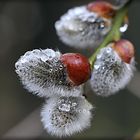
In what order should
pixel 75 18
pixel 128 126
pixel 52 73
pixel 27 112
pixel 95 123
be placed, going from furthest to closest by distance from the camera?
pixel 27 112, pixel 95 123, pixel 128 126, pixel 75 18, pixel 52 73

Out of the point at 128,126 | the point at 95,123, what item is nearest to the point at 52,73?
the point at 128,126

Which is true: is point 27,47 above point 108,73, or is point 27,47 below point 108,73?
below

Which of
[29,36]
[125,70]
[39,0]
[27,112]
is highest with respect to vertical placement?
[125,70]

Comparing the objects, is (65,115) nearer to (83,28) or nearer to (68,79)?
(68,79)

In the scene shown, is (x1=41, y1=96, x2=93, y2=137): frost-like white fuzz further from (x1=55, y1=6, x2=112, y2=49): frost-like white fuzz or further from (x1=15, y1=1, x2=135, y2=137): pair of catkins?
(x1=55, y1=6, x2=112, y2=49): frost-like white fuzz

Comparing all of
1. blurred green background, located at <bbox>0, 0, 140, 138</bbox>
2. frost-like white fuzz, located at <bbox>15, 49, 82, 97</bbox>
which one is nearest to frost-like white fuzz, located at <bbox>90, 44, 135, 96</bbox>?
frost-like white fuzz, located at <bbox>15, 49, 82, 97</bbox>

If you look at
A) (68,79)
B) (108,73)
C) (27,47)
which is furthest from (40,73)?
(27,47)

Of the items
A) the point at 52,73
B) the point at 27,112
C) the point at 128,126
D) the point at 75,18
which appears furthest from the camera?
the point at 27,112

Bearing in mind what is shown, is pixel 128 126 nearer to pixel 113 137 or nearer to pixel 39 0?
pixel 113 137
